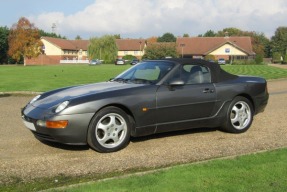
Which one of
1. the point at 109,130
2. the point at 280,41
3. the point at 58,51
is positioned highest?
the point at 280,41

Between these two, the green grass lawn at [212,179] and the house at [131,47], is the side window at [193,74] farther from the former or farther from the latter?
the house at [131,47]

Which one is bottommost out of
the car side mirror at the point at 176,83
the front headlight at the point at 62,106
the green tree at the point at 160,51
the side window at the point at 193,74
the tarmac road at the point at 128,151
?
the tarmac road at the point at 128,151

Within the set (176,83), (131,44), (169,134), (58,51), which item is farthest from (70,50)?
(176,83)

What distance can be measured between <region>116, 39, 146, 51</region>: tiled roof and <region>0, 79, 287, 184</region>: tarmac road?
109m

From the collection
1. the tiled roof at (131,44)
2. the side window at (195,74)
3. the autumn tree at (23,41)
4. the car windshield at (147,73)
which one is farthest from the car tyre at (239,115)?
the tiled roof at (131,44)

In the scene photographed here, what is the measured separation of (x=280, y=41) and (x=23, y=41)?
78178mm

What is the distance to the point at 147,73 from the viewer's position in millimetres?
6816

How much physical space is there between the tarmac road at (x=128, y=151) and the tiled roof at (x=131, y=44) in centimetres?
10940

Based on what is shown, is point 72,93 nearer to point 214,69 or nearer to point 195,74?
point 195,74

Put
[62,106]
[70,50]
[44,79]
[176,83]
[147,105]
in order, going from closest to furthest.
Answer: [62,106]
[147,105]
[176,83]
[44,79]
[70,50]

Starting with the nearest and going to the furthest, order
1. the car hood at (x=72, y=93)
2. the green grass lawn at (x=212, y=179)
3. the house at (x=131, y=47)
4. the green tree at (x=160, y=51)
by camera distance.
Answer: the green grass lawn at (x=212, y=179) → the car hood at (x=72, y=93) → the green tree at (x=160, y=51) → the house at (x=131, y=47)

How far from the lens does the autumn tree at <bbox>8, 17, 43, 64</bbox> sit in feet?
265

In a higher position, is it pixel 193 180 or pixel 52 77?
pixel 52 77

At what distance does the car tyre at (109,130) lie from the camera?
18.6 feet
